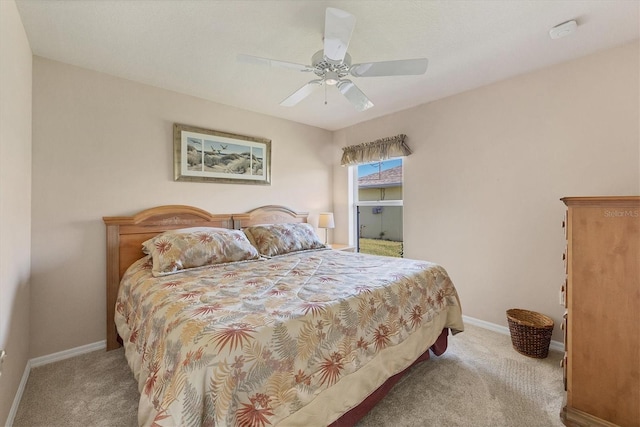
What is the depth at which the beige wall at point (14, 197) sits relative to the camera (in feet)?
4.65

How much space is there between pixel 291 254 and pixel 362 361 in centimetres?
157

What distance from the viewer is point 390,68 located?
181cm

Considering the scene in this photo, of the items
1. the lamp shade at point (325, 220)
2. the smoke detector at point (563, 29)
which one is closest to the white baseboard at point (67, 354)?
the lamp shade at point (325, 220)

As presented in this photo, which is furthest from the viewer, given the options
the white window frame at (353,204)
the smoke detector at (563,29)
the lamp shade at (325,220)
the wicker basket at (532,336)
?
the white window frame at (353,204)

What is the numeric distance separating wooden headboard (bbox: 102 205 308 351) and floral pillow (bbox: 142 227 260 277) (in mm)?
151

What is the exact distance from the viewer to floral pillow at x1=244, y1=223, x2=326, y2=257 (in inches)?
112

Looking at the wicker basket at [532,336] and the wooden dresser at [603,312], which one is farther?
the wicker basket at [532,336]

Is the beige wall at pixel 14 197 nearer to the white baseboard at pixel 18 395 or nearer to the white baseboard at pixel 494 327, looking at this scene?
the white baseboard at pixel 18 395

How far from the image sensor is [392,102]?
3.22 m

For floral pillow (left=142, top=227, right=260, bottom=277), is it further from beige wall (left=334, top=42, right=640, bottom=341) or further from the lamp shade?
beige wall (left=334, top=42, right=640, bottom=341)

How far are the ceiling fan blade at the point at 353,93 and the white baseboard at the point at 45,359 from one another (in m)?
2.91

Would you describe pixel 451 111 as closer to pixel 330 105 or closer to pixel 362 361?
pixel 330 105

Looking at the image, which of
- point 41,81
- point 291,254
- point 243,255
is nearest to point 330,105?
point 291,254

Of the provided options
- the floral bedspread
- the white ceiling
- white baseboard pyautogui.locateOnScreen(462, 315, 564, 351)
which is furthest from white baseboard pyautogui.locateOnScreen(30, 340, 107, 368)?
white baseboard pyautogui.locateOnScreen(462, 315, 564, 351)
